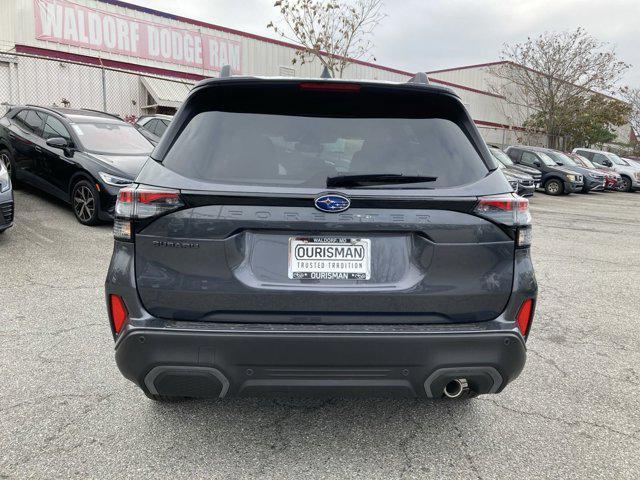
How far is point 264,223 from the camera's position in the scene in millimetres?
2193

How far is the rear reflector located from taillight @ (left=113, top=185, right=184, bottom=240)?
793mm

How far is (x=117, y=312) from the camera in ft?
7.65

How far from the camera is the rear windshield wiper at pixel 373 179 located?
226cm

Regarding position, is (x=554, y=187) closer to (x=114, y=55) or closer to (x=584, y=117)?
(x=114, y=55)

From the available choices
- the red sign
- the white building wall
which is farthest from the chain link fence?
the red sign

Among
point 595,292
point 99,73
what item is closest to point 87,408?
point 595,292

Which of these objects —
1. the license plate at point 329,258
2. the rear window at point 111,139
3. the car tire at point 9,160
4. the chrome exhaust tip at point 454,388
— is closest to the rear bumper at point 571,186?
the rear window at point 111,139

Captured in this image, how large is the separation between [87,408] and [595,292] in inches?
215

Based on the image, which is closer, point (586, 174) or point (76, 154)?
point (76, 154)

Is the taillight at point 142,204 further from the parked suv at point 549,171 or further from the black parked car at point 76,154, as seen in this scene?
the parked suv at point 549,171

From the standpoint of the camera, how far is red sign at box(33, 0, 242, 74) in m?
17.6

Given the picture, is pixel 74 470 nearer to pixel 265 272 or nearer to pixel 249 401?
pixel 249 401

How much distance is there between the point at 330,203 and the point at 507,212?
2.70 ft

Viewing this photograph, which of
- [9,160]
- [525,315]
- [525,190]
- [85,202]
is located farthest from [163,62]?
[525,315]
